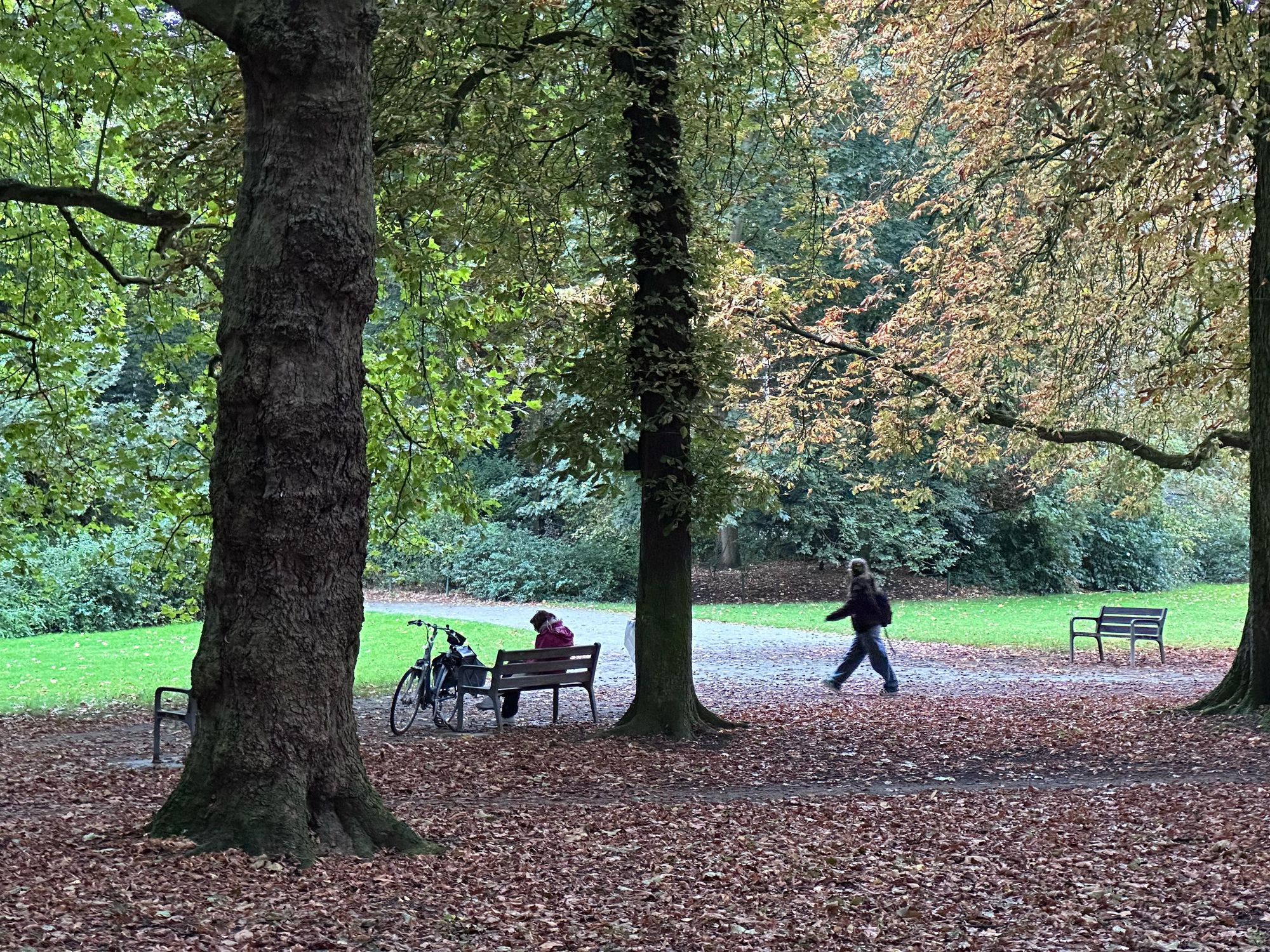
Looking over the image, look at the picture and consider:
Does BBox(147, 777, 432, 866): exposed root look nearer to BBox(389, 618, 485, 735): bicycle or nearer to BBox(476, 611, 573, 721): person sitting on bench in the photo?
BBox(389, 618, 485, 735): bicycle

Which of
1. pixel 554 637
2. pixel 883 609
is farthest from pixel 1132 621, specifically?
pixel 554 637

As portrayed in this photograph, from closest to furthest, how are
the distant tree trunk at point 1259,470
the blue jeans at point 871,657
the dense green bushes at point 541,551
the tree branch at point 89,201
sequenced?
the tree branch at point 89,201
the distant tree trunk at point 1259,470
the blue jeans at point 871,657
the dense green bushes at point 541,551

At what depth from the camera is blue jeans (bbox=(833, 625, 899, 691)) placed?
14758mm

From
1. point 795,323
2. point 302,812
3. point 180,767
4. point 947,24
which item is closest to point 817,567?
point 795,323

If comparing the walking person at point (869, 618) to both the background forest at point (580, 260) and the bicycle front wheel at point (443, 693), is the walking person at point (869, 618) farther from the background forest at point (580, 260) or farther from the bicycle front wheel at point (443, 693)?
the bicycle front wheel at point (443, 693)

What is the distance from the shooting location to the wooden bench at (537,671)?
11547 millimetres

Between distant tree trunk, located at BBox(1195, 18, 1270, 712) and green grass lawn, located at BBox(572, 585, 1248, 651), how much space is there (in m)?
9.46

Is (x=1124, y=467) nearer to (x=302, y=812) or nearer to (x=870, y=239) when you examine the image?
(x=870, y=239)

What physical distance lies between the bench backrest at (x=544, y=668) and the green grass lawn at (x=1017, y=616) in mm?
9014

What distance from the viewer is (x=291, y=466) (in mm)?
6012

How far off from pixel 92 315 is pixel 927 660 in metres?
13.2

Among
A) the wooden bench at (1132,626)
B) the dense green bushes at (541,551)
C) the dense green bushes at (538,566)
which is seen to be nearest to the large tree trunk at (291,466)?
the wooden bench at (1132,626)

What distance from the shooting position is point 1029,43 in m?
12.8

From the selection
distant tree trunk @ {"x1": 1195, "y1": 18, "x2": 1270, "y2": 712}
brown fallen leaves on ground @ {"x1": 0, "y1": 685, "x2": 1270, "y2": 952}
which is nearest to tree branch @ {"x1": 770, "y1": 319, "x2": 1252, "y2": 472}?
distant tree trunk @ {"x1": 1195, "y1": 18, "x2": 1270, "y2": 712}
